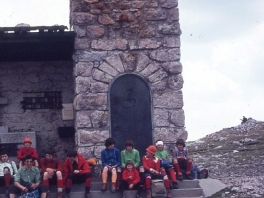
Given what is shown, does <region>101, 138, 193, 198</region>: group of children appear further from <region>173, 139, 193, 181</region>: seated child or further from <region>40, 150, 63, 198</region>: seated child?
<region>40, 150, 63, 198</region>: seated child

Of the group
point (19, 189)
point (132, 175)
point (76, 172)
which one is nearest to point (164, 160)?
point (132, 175)

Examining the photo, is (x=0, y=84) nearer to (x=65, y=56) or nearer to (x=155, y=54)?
(x=65, y=56)

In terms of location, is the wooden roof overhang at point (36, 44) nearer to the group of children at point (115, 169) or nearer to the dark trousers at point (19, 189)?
the group of children at point (115, 169)

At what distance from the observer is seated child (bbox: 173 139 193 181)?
929cm

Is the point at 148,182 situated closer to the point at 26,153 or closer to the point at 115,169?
the point at 115,169

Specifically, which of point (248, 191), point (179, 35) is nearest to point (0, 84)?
point (179, 35)

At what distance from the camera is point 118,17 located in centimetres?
1012

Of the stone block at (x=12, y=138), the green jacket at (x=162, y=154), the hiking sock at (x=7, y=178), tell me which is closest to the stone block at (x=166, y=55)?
the green jacket at (x=162, y=154)

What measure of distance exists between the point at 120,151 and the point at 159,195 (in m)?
1.44

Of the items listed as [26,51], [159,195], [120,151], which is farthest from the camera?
[26,51]

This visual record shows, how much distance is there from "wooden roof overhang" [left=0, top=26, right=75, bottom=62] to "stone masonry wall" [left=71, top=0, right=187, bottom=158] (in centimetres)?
36

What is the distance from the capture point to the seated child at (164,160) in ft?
29.5

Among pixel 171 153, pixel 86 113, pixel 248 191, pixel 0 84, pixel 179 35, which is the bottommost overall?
pixel 248 191

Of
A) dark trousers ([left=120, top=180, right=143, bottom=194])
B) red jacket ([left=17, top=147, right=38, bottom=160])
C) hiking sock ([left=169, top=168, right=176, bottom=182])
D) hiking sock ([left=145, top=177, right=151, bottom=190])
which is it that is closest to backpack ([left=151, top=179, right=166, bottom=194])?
hiking sock ([left=145, top=177, right=151, bottom=190])
